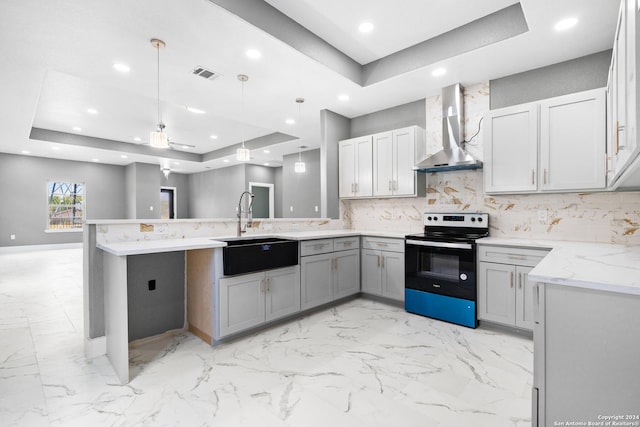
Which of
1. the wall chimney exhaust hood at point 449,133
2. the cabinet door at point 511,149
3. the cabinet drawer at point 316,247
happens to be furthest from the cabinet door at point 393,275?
the cabinet door at point 511,149

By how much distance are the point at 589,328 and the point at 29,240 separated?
11.4 meters

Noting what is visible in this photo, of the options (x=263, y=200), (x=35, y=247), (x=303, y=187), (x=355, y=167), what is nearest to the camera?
(x=355, y=167)

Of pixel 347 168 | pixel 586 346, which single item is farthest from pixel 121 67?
pixel 586 346

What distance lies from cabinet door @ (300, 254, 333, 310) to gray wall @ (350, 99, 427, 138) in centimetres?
210

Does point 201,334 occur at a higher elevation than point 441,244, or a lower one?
lower

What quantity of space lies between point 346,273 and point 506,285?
1707mm

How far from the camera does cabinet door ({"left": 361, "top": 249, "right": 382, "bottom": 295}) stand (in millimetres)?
3832

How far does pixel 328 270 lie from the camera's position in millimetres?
3600

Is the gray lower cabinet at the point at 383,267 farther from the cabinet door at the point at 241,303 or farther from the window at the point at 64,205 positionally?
the window at the point at 64,205

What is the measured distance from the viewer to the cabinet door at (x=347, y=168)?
4.43 meters

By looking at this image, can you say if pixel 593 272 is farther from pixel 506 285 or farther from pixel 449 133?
pixel 449 133

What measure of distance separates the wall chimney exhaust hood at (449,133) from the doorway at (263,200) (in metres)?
7.00

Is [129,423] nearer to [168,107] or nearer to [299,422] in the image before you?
[299,422]

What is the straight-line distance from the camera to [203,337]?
2814 mm
